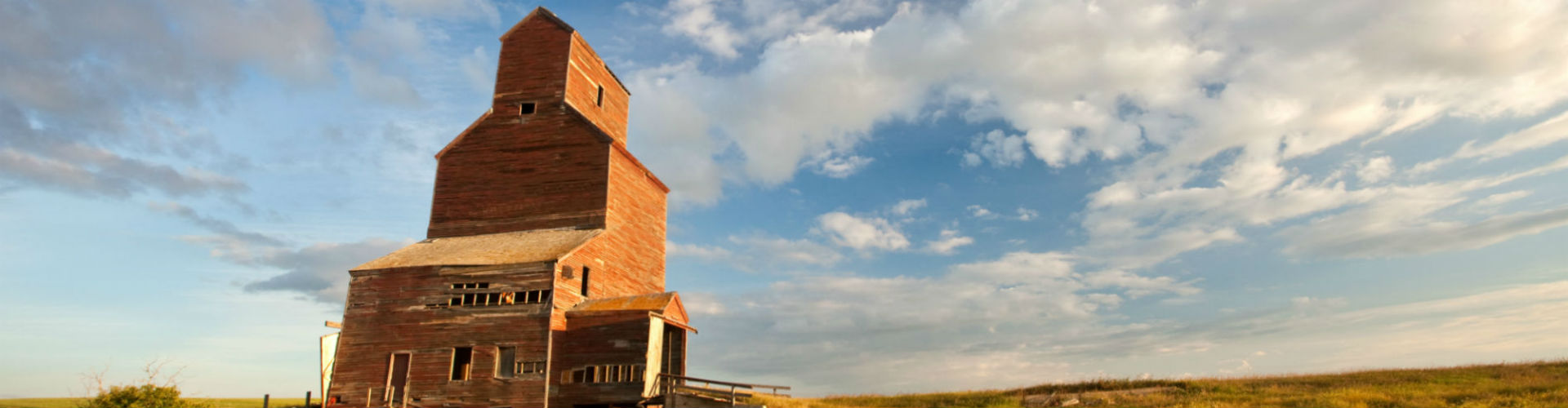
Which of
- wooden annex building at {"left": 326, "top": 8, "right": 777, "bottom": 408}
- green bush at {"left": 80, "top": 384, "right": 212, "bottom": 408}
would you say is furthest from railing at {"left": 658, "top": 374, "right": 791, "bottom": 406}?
green bush at {"left": 80, "top": 384, "right": 212, "bottom": 408}

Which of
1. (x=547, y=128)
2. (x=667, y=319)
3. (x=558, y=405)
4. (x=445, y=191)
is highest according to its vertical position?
(x=547, y=128)

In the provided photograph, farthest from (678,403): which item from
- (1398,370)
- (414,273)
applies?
(1398,370)

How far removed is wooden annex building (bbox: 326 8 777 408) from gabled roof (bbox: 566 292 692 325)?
3.3 inches

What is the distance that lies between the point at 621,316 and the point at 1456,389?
2664 centimetres

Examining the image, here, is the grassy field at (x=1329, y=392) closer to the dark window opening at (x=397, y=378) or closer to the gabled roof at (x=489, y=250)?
the gabled roof at (x=489, y=250)

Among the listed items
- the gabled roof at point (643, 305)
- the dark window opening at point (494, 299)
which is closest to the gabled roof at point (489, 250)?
the dark window opening at point (494, 299)

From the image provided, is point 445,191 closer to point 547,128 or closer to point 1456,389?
point 547,128

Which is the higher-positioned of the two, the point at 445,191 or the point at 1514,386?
the point at 445,191

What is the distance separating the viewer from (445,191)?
122 ft

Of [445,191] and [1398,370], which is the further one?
[445,191]

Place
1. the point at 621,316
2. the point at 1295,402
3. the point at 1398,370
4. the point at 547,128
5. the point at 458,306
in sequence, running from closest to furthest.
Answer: the point at 1295,402 → the point at 621,316 → the point at 458,306 → the point at 1398,370 → the point at 547,128

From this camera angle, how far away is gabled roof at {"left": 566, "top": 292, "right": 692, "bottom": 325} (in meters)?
28.6

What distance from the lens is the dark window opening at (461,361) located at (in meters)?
29.6

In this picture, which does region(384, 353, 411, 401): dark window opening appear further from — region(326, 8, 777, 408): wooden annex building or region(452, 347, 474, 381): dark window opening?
region(452, 347, 474, 381): dark window opening
